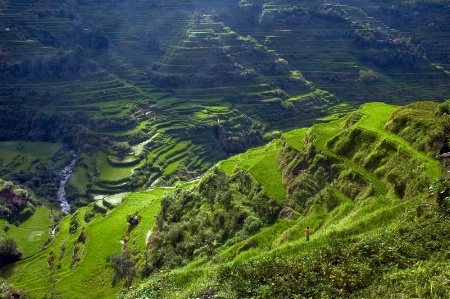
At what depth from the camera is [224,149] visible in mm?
70125

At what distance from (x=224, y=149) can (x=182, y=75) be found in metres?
24.1

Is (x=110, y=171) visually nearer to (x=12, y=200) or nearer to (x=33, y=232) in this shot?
(x=12, y=200)

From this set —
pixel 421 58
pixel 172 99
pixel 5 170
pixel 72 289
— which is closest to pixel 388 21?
pixel 421 58

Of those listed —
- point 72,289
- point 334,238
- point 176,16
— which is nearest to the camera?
point 334,238

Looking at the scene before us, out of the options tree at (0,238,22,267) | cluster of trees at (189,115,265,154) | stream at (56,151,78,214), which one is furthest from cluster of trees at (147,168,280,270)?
cluster of trees at (189,115,265,154)

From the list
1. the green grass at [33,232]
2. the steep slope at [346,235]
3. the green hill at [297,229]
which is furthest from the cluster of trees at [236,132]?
the steep slope at [346,235]

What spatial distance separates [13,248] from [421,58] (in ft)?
316

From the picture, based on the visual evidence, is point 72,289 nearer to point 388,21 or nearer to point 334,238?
point 334,238

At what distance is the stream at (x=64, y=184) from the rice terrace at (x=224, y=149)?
553mm

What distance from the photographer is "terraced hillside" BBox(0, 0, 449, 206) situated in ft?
223

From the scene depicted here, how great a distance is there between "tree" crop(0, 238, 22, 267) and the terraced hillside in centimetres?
1888

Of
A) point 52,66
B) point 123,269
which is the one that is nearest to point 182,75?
point 52,66

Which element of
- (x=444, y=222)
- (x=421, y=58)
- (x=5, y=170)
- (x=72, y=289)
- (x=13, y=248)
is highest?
(x=444, y=222)

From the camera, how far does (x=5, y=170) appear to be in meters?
62.3
